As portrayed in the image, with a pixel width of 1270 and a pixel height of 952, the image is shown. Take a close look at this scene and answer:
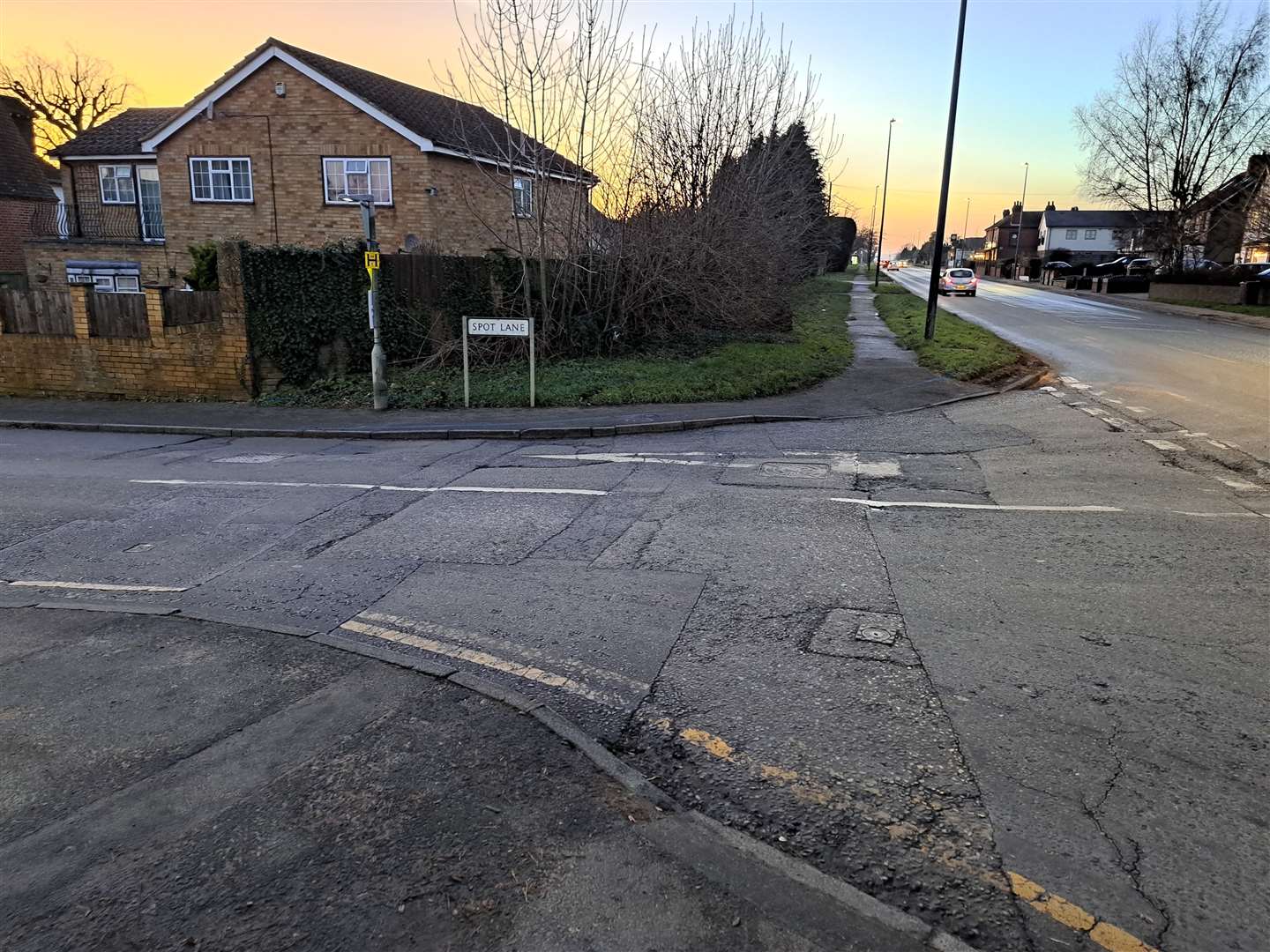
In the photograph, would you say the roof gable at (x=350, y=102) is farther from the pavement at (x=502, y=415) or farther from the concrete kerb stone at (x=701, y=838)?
the concrete kerb stone at (x=701, y=838)

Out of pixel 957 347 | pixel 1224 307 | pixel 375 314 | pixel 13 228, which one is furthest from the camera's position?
pixel 1224 307

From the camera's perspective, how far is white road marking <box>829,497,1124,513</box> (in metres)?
7.35

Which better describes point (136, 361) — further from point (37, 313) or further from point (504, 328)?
point (504, 328)

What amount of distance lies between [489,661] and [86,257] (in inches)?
1245

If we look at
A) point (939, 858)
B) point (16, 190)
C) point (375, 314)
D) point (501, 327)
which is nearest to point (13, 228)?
point (16, 190)

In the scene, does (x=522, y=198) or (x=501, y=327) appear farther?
(x=522, y=198)

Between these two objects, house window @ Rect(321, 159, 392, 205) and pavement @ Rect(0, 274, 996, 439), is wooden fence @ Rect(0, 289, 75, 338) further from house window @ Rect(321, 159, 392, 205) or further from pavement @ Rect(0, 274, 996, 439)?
house window @ Rect(321, 159, 392, 205)

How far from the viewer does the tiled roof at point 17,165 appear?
35719 millimetres

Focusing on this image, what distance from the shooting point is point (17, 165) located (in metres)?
36.9

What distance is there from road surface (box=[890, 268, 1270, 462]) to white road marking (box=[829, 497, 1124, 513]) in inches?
126

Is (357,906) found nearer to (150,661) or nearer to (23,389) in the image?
(150,661)

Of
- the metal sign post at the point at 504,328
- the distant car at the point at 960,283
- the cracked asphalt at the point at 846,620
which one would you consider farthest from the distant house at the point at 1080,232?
the cracked asphalt at the point at 846,620

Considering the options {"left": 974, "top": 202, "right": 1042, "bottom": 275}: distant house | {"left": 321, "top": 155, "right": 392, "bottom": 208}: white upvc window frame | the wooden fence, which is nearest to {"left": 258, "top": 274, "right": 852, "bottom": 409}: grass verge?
the wooden fence


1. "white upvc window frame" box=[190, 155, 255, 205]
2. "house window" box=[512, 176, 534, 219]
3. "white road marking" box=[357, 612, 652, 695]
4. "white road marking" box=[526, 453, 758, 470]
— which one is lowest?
"white road marking" box=[526, 453, 758, 470]
